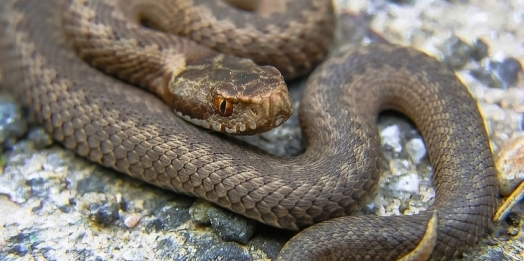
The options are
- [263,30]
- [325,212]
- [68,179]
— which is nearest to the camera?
[325,212]

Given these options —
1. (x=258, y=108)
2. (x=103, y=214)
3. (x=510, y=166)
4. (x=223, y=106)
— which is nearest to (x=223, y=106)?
(x=223, y=106)

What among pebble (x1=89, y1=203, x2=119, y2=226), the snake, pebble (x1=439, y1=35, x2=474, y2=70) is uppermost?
pebble (x1=439, y1=35, x2=474, y2=70)

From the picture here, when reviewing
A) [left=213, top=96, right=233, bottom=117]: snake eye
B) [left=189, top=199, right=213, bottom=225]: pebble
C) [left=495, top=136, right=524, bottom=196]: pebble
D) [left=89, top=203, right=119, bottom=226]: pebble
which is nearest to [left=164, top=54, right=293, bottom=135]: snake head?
[left=213, top=96, right=233, bottom=117]: snake eye

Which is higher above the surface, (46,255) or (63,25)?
(63,25)

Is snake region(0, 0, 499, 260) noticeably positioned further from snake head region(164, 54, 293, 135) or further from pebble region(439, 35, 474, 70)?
pebble region(439, 35, 474, 70)

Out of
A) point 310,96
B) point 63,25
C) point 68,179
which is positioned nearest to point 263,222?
point 310,96

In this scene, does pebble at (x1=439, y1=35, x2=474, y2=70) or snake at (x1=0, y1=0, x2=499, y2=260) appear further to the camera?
pebble at (x1=439, y1=35, x2=474, y2=70)

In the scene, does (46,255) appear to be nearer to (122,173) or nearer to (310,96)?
(122,173)
